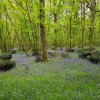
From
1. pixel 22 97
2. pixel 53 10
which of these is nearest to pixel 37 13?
pixel 53 10

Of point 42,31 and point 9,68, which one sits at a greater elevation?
point 42,31

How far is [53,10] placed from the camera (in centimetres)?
2089

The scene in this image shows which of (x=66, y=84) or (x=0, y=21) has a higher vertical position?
(x=0, y=21)

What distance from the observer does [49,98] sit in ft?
21.7

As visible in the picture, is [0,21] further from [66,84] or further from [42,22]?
[66,84]

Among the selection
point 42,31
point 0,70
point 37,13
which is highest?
point 37,13

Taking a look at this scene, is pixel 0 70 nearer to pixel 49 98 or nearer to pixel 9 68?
pixel 9 68

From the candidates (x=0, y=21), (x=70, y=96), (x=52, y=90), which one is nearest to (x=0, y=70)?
(x=52, y=90)

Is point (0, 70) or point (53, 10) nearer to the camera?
point (0, 70)

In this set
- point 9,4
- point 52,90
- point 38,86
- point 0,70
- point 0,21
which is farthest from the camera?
point 0,21

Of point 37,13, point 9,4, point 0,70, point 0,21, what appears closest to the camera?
point 0,70

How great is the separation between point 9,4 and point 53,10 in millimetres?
5438

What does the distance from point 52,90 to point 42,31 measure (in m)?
12.2

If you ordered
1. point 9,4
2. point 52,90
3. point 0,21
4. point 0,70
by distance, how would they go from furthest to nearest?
point 0,21 < point 9,4 < point 0,70 < point 52,90
